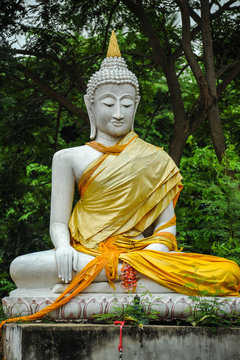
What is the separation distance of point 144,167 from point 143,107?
506 centimetres

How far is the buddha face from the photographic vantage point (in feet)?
21.2

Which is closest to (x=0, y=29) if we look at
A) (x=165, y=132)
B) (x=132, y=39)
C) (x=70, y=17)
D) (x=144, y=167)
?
(x=70, y=17)

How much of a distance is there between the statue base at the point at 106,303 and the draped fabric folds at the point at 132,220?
0.43ft

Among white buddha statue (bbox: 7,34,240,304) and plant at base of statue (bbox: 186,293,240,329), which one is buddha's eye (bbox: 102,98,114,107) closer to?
white buddha statue (bbox: 7,34,240,304)

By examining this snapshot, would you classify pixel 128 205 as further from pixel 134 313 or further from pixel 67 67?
pixel 67 67

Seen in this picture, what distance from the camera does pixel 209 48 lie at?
867cm

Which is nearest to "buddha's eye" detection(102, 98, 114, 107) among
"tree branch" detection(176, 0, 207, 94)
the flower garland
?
the flower garland

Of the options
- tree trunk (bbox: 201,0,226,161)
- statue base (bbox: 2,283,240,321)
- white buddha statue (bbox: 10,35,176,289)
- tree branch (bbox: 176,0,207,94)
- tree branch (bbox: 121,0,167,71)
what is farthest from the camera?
tree branch (bbox: 121,0,167,71)

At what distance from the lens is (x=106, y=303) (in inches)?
213

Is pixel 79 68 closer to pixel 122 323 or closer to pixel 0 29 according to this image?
pixel 0 29

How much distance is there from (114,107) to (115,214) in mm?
1206

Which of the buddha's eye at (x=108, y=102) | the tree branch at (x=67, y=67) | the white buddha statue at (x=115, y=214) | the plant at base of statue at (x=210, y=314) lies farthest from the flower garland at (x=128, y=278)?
the tree branch at (x=67, y=67)

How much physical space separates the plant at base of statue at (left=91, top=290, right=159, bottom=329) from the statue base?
1 centimetres

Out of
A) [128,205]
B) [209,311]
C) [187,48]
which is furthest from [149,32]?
[209,311]
